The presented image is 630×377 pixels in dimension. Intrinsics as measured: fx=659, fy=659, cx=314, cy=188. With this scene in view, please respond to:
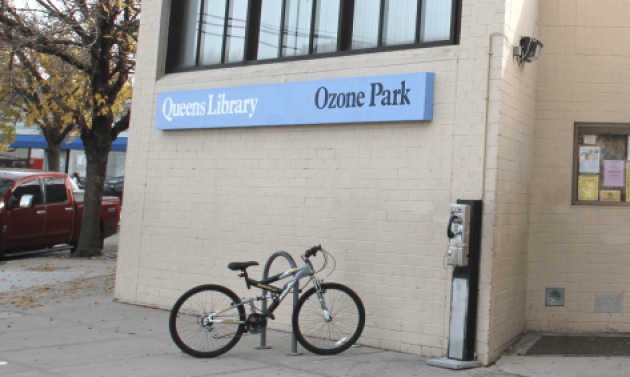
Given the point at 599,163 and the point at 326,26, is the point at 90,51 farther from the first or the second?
the point at 599,163

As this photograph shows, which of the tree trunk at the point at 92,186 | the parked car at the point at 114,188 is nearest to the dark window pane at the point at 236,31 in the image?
the tree trunk at the point at 92,186

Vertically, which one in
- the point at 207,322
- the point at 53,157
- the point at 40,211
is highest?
the point at 53,157

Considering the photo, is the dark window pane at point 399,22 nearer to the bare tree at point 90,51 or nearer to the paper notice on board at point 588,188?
the paper notice on board at point 588,188

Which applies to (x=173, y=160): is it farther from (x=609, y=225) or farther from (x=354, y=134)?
(x=609, y=225)

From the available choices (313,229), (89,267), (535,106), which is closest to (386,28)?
(535,106)

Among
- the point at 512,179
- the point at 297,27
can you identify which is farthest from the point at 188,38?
the point at 512,179

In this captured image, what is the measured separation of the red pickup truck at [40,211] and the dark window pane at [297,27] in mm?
7393

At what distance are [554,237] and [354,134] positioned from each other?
250 centimetres

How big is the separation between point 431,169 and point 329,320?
1.86 metres

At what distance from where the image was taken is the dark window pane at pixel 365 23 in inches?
299

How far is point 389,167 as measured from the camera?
7.09 m

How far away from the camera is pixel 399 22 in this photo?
7.43 metres

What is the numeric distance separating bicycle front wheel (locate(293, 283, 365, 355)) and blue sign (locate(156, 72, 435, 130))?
76.1 inches

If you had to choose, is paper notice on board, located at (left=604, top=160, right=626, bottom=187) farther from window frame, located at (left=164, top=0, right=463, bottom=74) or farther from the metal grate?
window frame, located at (left=164, top=0, right=463, bottom=74)
